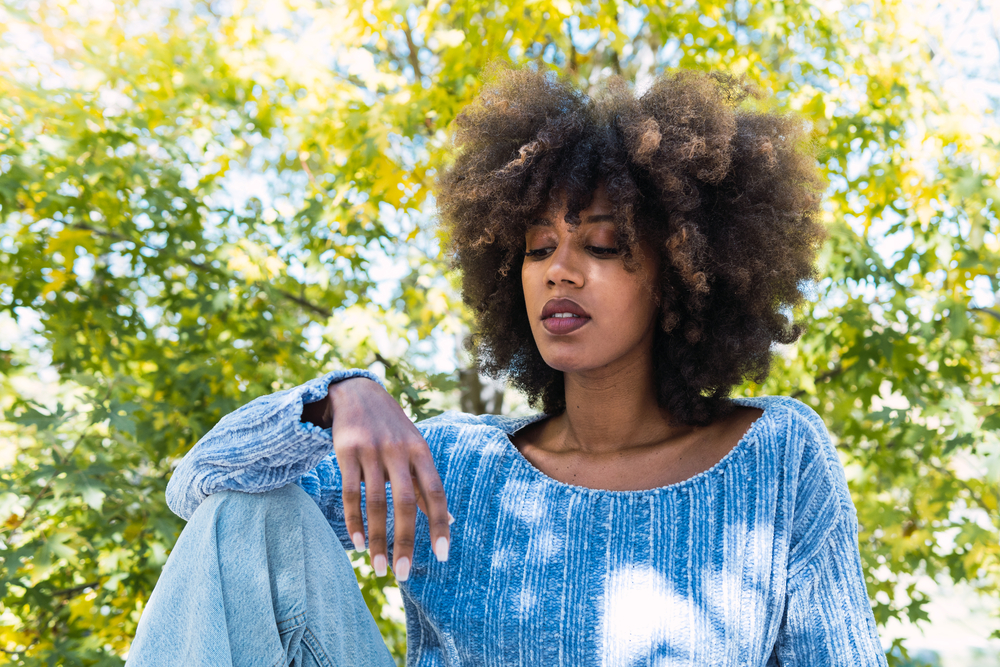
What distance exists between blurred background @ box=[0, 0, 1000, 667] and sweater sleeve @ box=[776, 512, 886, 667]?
3.56 feet

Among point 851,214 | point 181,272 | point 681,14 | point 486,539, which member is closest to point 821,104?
point 851,214

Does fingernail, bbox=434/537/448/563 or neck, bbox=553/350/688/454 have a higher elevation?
neck, bbox=553/350/688/454

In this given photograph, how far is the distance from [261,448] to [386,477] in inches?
8.3

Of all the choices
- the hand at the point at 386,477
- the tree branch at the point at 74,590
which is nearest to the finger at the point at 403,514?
the hand at the point at 386,477

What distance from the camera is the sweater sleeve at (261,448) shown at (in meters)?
1.21

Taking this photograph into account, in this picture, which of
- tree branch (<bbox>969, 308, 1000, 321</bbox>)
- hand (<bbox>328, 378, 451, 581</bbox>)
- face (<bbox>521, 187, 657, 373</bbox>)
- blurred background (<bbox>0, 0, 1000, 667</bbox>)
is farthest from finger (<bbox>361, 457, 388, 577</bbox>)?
tree branch (<bbox>969, 308, 1000, 321</bbox>)

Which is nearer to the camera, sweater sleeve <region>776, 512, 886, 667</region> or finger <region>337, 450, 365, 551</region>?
finger <region>337, 450, 365, 551</region>

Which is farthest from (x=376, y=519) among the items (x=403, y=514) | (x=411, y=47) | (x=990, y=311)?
(x=411, y=47)

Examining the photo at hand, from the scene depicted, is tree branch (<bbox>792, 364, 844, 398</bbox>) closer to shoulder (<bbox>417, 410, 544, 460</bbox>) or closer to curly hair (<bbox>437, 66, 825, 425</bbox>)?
curly hair (<bbox>437, 66, 825, 425</bbox>)

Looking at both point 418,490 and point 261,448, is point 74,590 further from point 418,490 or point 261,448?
point 418,490

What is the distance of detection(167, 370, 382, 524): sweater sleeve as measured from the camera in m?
1.21

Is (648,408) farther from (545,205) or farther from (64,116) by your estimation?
(64,116)

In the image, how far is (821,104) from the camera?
2402 mm

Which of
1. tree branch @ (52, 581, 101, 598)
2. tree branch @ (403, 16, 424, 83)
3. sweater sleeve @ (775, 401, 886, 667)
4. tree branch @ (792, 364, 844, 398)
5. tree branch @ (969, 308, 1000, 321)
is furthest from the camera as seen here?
tree branch @ (403, 16, 424, 83)
